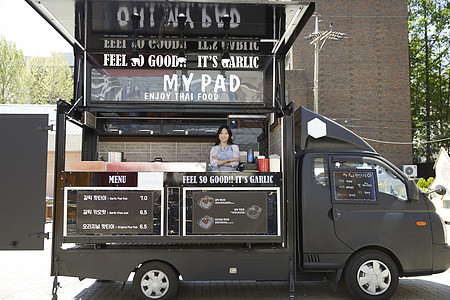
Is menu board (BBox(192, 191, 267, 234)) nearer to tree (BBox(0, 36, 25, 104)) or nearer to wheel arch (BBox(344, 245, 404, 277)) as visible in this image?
wheel arch (BBox(344, 245, 404, 277))

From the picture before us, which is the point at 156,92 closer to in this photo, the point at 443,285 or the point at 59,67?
the point at 443,285

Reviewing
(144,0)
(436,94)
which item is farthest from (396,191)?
(436,94)

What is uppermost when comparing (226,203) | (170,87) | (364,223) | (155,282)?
(170,87)

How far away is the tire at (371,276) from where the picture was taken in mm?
5266

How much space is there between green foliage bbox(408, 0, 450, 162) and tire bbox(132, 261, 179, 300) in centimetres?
3496

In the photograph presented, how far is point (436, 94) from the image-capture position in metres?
36.4

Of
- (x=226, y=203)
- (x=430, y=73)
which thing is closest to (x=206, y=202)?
(x=226, y=203)

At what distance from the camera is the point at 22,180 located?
3.50m

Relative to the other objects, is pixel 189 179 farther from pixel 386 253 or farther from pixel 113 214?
pixel 386 253

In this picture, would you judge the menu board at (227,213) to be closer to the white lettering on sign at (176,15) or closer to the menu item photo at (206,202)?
the menu item photo at (206,202)

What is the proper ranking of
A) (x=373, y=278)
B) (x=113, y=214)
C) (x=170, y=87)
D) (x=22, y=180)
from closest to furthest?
(x=22, y=180) → (x=113, y=214) → (x=373, y=278) → (x=170, y=87)

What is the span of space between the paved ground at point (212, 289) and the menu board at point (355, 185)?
147 centimetres

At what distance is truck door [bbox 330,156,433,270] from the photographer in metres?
5.30

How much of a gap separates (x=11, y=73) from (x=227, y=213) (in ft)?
104
